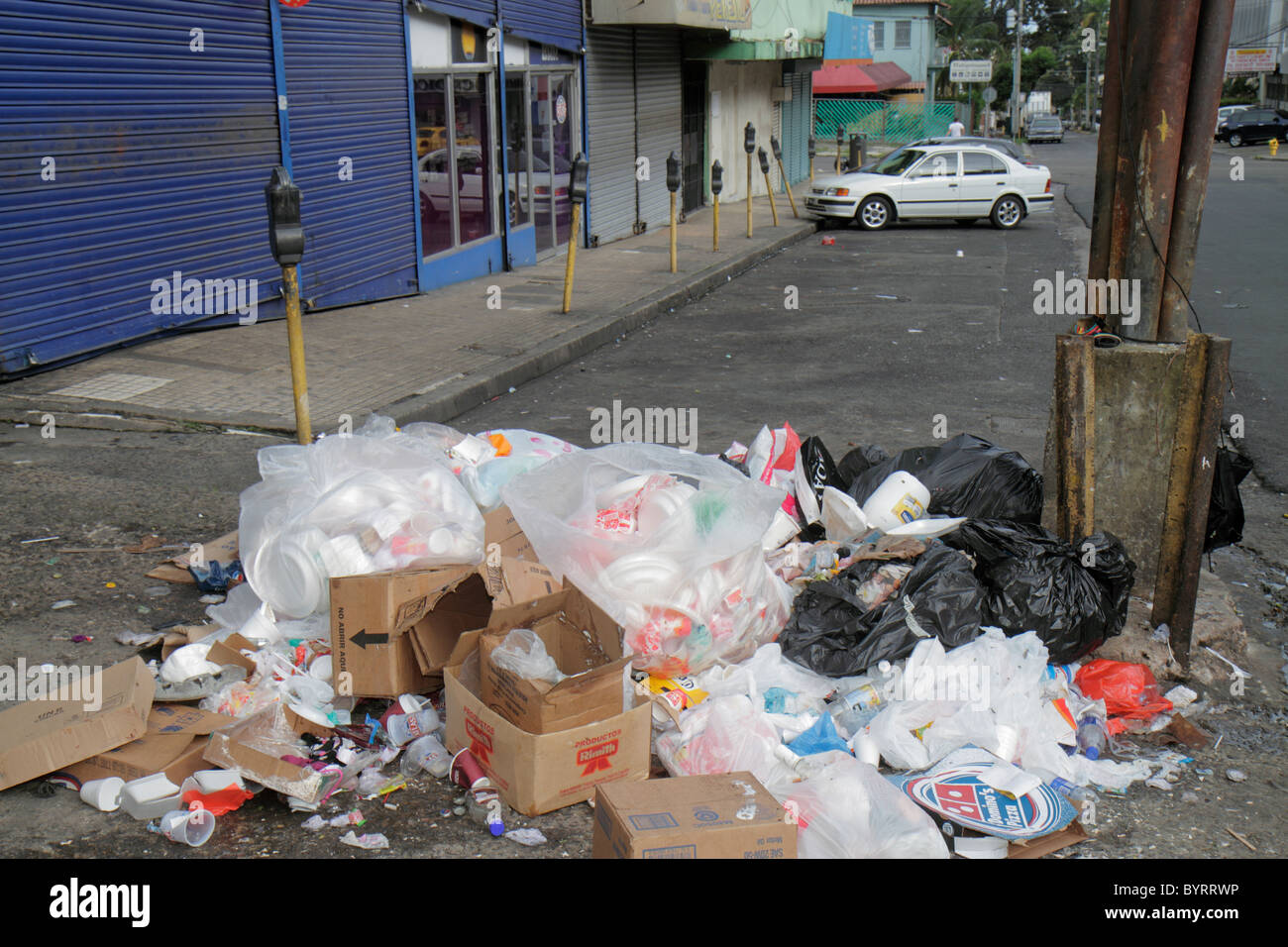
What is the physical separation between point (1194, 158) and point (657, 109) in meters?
15.3

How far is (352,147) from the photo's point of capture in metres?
10.6

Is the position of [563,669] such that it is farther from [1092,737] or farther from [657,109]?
[657,109]

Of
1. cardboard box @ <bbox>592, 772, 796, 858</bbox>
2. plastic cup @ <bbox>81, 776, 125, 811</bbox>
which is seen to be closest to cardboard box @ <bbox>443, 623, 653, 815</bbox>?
cardboard box @ <bbox>592, 772, 796, 858</bbox>

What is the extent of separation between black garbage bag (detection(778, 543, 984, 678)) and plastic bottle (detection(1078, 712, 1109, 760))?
18.4 inches

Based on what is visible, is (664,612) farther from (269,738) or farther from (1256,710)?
(1256,710)

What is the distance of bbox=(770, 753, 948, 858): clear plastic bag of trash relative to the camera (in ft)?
9.87

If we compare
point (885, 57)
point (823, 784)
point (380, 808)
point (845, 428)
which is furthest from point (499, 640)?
point (885, 57)

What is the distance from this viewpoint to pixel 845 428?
7656 millimetres

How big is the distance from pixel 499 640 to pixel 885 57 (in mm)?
63409

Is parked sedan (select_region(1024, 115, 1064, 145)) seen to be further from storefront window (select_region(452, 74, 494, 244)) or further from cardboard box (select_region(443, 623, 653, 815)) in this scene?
cardboard box (select_region(443, 623, 653, 815))

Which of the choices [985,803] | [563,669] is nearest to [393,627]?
[563,669]

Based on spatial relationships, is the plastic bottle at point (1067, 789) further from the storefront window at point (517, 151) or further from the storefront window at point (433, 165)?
the storefront window at point (517, 151)

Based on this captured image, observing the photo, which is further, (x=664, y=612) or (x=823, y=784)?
(x=664, y=612)

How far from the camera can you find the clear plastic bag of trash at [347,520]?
13.6 ft
